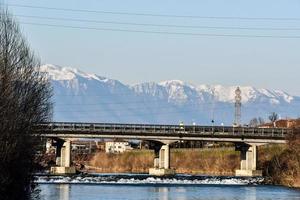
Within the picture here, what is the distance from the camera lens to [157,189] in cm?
10244

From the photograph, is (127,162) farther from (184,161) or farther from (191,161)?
(191,161)

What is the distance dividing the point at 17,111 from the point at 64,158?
81.2 metres

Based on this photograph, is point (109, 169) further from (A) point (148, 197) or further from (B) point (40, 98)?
(B) point (40, 98)

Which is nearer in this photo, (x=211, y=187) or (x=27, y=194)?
(x=27, y=194)

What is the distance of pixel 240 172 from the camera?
470 ft

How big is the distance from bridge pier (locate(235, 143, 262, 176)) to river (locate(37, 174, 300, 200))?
487 inches

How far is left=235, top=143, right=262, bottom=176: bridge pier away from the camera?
5576 inches

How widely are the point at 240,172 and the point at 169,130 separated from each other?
1320cm

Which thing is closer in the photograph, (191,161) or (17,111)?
(17,111)

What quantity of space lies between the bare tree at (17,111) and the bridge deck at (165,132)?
6869cm

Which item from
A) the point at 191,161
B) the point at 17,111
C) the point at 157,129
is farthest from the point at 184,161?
the point at 17,111

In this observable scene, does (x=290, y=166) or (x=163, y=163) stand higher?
(x=163, y=163)

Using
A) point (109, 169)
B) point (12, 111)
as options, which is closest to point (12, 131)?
point (12, 111)

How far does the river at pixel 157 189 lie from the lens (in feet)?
285
